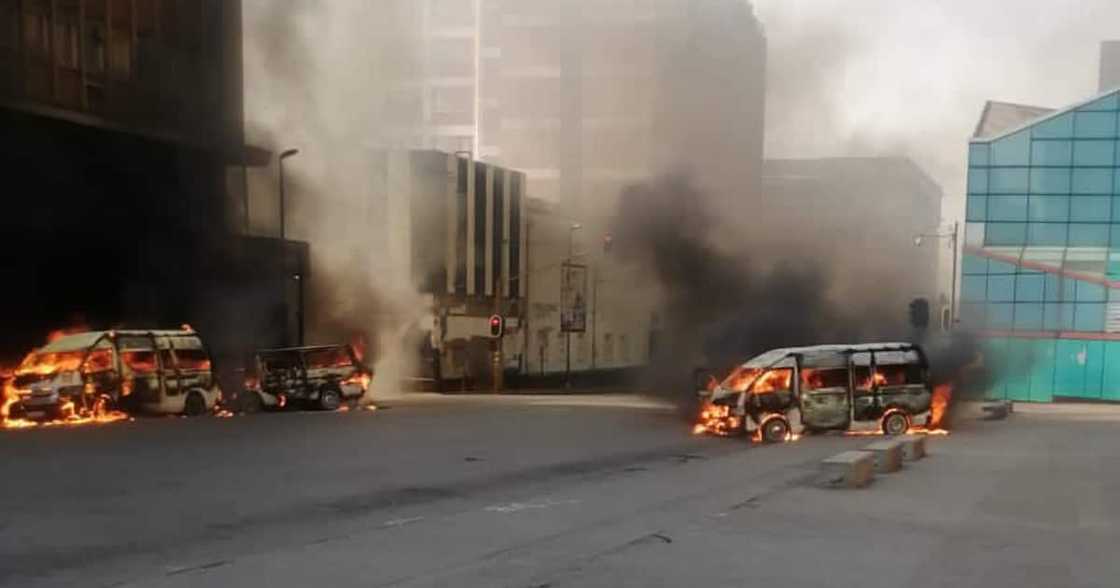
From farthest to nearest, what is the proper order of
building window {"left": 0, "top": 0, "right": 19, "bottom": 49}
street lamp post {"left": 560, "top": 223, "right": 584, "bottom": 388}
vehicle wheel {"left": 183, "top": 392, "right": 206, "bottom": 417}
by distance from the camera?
street lamp post {"left": 560, "top": 223, "right": 584, "bottom": 388}, building window {"left": 0, "top": 0, "right": 19, "bottom": 49}, vehicle wheel {"left": 183, "top": 392, "right": 206, "bottom": 417}

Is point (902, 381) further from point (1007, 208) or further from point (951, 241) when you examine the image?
point (1007, 208)

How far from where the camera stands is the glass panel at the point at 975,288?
31.2 metres

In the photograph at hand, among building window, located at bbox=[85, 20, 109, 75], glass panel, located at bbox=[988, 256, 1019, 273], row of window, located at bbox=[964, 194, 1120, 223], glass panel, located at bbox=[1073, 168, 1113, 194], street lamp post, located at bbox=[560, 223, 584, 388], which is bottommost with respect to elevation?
street lamp post, located at bbox=[560, 223, 584, 388]

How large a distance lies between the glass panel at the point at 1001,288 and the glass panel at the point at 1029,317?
1.57 ft

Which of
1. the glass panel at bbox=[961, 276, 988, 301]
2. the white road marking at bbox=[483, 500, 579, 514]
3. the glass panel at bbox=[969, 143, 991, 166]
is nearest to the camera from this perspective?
the white road marking at bbox=[483, 500, 579, 514]

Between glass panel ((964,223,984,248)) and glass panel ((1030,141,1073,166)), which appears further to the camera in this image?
glass panel ((964,223,984,248))

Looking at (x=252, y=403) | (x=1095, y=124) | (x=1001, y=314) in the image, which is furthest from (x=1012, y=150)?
(x=252, y=403)

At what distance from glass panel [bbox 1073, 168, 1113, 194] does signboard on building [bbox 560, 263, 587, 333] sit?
15.9 metres

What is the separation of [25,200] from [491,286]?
16232mm

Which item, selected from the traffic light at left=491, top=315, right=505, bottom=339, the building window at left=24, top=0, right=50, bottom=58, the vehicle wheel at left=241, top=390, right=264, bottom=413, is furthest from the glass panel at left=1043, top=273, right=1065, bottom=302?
the building window at left=24, top=0, right=50, bottom=58

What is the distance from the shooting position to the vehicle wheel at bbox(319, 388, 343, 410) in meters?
18.2

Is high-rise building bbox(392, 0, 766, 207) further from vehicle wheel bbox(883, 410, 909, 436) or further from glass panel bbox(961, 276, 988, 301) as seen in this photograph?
glass panel bbox(961, 276, 988, 301)

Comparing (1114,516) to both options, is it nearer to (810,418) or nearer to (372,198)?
(810,418)

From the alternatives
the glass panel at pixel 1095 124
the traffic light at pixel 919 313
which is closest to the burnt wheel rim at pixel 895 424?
the traffic light at pixel 919 313
